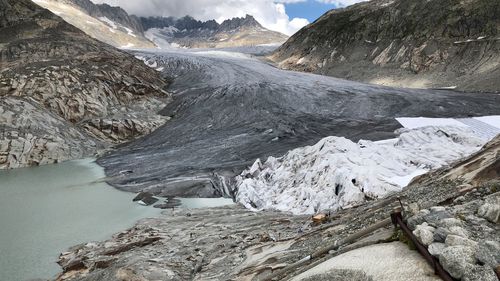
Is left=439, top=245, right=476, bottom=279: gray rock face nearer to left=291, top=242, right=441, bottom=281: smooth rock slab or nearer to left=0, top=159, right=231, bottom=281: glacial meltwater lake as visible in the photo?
left=291, top=242, right=441, bottom=281: smooth rock slab

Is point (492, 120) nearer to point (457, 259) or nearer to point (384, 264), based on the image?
point (384, 264)

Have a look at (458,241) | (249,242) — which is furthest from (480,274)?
(249,242)

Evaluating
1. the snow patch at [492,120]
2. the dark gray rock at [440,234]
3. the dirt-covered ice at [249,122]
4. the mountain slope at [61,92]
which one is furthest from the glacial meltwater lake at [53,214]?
the snow patch at [492,120]

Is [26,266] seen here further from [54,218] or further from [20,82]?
[20,82]

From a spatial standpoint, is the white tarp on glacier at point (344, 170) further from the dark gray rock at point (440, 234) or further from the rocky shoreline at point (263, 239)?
the dark gray rock at point (440, 234)

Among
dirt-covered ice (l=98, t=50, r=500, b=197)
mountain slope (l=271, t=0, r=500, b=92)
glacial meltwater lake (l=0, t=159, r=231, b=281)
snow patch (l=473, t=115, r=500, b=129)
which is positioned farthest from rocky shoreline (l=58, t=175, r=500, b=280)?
mountain slope (l=271, t=0, r=500, b=92)

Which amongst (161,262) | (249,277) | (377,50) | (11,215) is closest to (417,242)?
(249,277)
